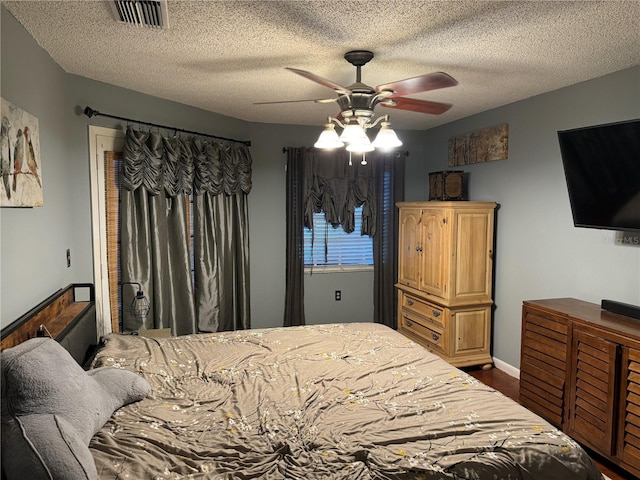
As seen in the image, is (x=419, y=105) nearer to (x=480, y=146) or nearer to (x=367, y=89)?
(x=367, y=89)

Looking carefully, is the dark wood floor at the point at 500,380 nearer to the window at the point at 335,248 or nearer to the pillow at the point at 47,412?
the window at the point at 335,248

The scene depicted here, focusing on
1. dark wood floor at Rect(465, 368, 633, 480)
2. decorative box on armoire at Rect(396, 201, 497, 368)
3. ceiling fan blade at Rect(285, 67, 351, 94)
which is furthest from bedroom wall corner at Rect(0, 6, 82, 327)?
dark wood floor at Rect(465, 368, 633, 480)

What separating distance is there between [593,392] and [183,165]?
3534 millimetres

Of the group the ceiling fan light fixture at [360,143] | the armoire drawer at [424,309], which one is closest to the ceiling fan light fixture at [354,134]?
the ceiling fan light fixture at [360,143]

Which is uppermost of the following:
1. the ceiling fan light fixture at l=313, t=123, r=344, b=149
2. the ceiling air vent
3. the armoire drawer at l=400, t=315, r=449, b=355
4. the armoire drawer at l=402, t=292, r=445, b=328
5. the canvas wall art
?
the ceiling air vent

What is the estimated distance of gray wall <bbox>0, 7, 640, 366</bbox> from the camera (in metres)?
2.37

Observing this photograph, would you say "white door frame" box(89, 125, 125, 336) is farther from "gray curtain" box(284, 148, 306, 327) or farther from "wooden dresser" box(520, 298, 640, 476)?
"wooden dresser" box(520, 298, 640, 476)

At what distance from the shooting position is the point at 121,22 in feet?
7.29

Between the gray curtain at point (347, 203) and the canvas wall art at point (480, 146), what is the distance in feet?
2.27

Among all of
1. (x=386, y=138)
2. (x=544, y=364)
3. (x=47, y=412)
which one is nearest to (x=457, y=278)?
(x=544, y=364)

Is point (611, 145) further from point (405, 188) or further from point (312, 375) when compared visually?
point (405, 188)

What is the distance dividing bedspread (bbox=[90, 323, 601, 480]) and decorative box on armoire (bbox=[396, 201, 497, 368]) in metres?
1.57

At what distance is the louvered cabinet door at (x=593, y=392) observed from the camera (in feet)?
8.40

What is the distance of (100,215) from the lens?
352cm
